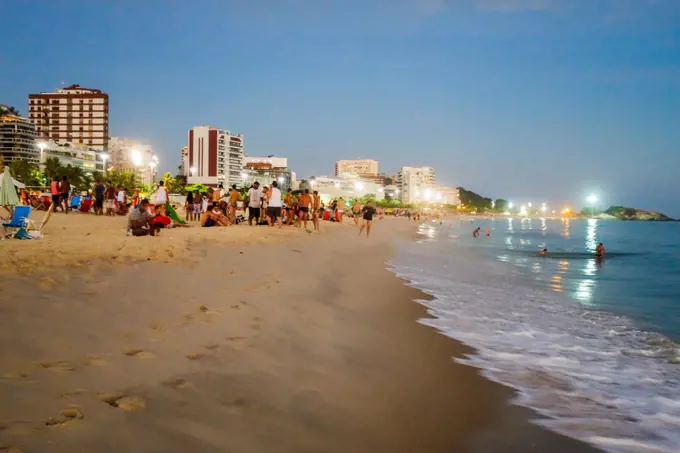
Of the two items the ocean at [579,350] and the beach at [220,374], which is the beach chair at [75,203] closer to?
the ocean at [579,350]

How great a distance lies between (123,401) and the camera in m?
2.61

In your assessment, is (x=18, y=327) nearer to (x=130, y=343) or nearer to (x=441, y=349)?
(x=130, y=343)

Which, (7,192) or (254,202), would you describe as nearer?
(7,192)

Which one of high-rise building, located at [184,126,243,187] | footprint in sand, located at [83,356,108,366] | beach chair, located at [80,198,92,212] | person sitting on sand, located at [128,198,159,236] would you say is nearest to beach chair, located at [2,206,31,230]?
person sitting on sand, located at [128,198,159,236]

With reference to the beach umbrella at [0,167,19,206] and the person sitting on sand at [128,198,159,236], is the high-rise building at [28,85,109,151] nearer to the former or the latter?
the beach umbrella at [0,167,19,206]

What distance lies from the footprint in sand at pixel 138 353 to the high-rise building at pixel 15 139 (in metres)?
123

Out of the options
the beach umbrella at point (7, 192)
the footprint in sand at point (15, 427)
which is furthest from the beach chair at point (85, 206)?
the footprint in sand at point (15, 427)

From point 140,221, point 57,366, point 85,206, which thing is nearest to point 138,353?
point 57,366

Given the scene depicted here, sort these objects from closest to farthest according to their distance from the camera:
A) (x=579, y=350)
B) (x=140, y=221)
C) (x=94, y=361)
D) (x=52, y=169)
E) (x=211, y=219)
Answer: (x=94, y=361) → (x=579, y=350) → (x=140, y=221) → (x=211, y=219) → (x=52, y=169)

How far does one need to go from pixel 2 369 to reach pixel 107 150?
149 metres

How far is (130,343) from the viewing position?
357 cm

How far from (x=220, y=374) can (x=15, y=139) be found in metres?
129

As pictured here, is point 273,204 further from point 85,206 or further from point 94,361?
point 94,361

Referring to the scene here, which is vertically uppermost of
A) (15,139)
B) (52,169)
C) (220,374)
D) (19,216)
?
(15,139)
